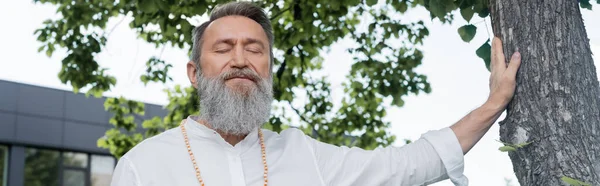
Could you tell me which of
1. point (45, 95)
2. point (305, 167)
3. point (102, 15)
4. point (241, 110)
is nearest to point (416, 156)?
point (305, 167)

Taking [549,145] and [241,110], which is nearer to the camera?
[549,145]

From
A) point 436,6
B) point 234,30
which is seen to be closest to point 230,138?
point 234,30

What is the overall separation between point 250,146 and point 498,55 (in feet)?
3.54

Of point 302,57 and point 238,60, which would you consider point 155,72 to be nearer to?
point 302,57

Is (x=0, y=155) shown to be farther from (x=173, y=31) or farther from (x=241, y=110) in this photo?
(x=241, y=110)

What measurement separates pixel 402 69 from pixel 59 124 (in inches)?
507

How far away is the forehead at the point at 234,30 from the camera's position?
3.73 meters

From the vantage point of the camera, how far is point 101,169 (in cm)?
2312

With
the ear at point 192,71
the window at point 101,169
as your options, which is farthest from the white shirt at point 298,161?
the window at point 101,169

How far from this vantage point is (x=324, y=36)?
32.1 feet

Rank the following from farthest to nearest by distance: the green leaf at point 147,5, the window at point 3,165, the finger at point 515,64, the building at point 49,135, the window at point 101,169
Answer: the window at point 101,169
the window at point 3,165
the building at point 49,135
the green leaf at point 147,5
the finger at point 515,64

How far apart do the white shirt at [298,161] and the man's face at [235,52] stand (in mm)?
251

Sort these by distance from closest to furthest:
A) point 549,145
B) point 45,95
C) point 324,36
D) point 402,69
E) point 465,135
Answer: point 549,145 < point 465,135 < point 324,36 < point 402,69 < point 45,95

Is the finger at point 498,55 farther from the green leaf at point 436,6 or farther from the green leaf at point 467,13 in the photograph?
the green leaf at point 436,6
